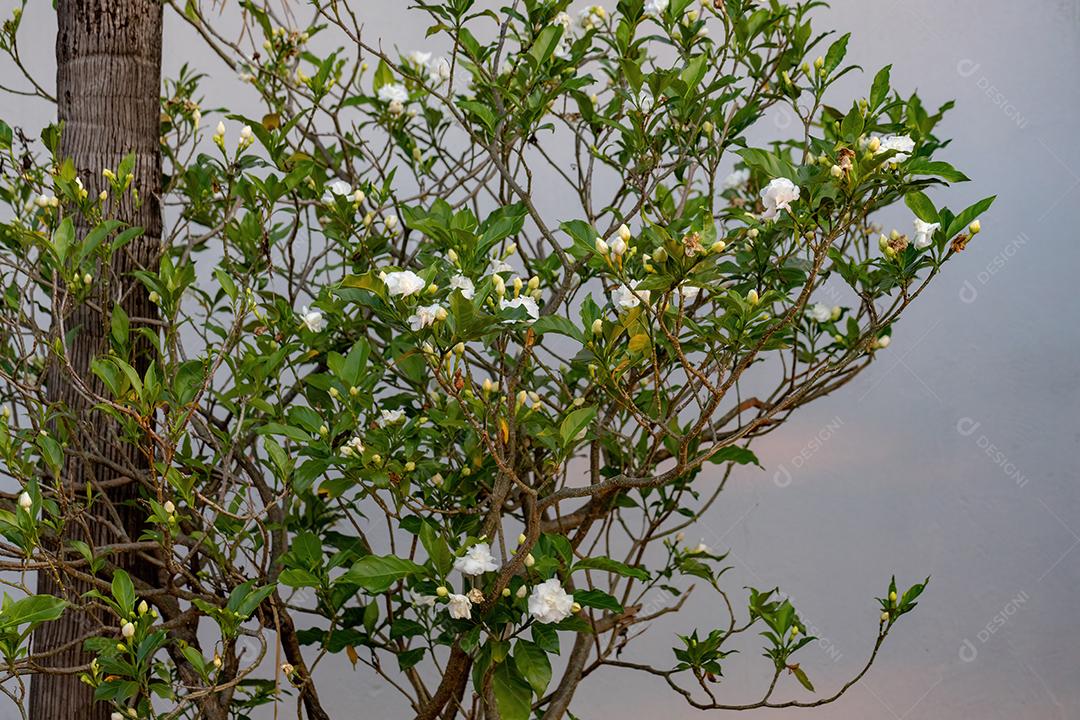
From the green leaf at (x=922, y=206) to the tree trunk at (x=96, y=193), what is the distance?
3.87ft

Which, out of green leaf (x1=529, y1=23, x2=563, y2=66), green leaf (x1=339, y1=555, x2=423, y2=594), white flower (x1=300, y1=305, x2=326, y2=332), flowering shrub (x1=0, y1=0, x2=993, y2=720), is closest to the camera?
flowering shrub (x1=0, y1=0, x2=993, y2=720)

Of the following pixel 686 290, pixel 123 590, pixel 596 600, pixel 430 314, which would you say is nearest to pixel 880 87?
pixel 686 290

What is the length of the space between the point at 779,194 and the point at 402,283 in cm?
44

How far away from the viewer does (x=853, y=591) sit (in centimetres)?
287

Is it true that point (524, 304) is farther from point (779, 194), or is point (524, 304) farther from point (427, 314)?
point (779, 194)

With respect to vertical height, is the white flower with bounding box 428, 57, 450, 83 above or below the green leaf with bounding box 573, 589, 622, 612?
above

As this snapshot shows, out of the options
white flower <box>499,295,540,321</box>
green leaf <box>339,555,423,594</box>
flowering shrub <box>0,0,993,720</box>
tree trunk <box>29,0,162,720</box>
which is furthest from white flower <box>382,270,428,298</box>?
tree trunk <box>29,0,162,720</box>

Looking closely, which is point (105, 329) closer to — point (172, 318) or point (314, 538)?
point (172, 318)

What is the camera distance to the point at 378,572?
142 centimetres

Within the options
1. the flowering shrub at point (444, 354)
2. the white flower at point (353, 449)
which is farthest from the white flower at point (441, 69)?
the white flower at point (353, 449)

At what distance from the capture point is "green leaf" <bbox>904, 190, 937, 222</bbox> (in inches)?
49.9

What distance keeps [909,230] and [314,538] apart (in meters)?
1.95

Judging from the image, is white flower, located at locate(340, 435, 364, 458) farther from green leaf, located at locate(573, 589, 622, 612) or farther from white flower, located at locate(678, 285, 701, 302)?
white flower, located at locate(678, 285, 701, 302)

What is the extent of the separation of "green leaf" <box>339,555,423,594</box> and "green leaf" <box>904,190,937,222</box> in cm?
76
